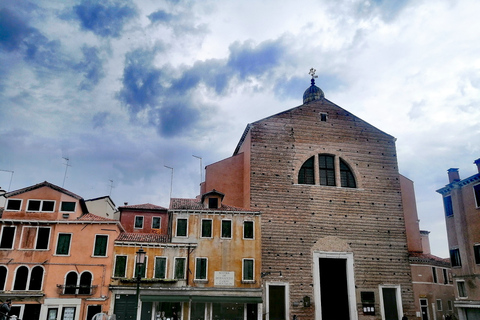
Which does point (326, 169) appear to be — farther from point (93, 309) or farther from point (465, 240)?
point (93, 309)

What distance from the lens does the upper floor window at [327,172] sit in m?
27.6

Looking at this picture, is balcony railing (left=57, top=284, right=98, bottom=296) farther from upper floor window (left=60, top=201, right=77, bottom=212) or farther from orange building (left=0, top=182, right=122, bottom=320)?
upper floor window (left=60, top=201, right=77, bottom=212)

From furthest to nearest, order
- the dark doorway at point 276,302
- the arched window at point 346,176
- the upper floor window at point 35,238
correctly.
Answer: the arched window at point 346,176, the dark doorway at point 276,302, the upper floor window at point 35,238

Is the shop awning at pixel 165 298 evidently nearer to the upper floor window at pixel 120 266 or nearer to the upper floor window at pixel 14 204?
the upper floor window at pixel 120 266

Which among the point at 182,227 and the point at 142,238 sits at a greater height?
the point at 182,227

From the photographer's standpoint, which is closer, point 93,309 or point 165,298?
point 93,309

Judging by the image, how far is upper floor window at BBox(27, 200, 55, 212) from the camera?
23.2 meters

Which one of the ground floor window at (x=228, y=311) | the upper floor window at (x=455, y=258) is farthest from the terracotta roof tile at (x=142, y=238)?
the upper floor window at (x=455, y=258)

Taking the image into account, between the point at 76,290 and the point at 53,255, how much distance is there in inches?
90.7

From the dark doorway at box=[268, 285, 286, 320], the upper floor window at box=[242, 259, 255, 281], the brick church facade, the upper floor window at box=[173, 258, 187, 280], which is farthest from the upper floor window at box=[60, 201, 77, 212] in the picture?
the dark doorway at box=[268, 285, 286, 320]

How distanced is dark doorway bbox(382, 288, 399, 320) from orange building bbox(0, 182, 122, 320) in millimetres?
16526

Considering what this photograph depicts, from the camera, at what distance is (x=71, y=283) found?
22219mm

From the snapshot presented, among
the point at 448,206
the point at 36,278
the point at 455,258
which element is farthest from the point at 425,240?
the point at 36,278

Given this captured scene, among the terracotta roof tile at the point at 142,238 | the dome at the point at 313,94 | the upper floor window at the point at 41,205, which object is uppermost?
the dome at the point at 313,94
